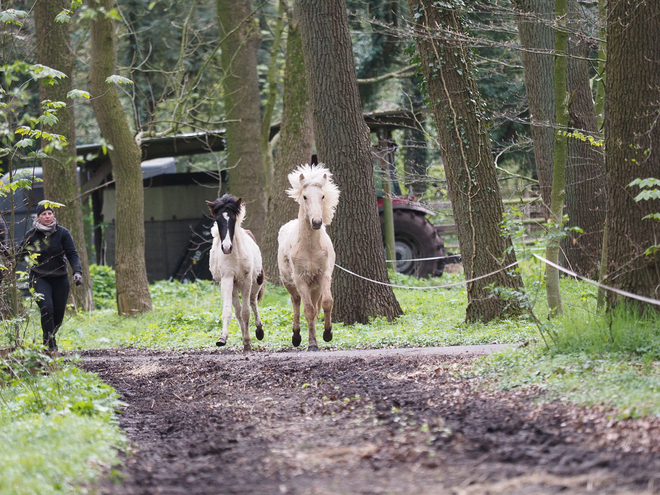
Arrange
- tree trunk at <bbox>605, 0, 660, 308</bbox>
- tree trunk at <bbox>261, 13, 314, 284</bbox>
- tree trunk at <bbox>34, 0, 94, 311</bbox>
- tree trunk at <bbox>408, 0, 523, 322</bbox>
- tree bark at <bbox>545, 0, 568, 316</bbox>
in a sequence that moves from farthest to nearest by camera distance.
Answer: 1. tree trunk at <bbox>261, 13, 314, 284</bbox>
2. tree trunk at <bbox>34, 0, 94, 311</bbox>
3. tree trunk at <bbox>408, 0, 523, 322</bbox>
4. tree bark at <bbox>545, 0, 568, 316</bbox>
5. tree trunk at <bbox>605, 0, 660, 308</bbox>

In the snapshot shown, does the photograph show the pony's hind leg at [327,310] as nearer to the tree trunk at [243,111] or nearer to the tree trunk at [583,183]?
the tree trunk at [583,183]

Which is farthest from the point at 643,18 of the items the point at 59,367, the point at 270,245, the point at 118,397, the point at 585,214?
the point at 270,245

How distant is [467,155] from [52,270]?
6.01 meters

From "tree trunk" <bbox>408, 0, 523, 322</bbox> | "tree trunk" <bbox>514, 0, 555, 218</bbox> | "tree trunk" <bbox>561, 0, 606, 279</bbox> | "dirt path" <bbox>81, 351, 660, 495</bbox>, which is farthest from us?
"tree trunk" <bbox>514, 0, 555, 218</bbox>

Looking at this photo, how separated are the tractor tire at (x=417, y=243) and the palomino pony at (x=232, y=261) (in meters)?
10.0

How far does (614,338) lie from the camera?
267 inches

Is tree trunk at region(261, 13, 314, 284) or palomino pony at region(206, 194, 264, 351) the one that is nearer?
palomino pony at region(206, 194, 264, 351)

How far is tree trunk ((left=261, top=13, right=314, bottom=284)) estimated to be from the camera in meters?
18.3

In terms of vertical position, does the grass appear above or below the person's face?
below

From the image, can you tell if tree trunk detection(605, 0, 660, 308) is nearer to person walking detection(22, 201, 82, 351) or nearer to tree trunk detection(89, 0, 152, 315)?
person walking detection(22, 201, 82, 351)

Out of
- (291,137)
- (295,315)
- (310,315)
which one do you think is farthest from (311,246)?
(291,137)

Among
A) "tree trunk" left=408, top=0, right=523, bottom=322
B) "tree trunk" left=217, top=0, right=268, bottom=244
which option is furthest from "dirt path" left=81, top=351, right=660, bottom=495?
"tree trunk" left=217, top=0, right=268, bottom=244

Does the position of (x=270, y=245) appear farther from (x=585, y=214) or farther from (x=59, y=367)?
(x=59, y=367)

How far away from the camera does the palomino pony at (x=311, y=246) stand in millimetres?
10078
